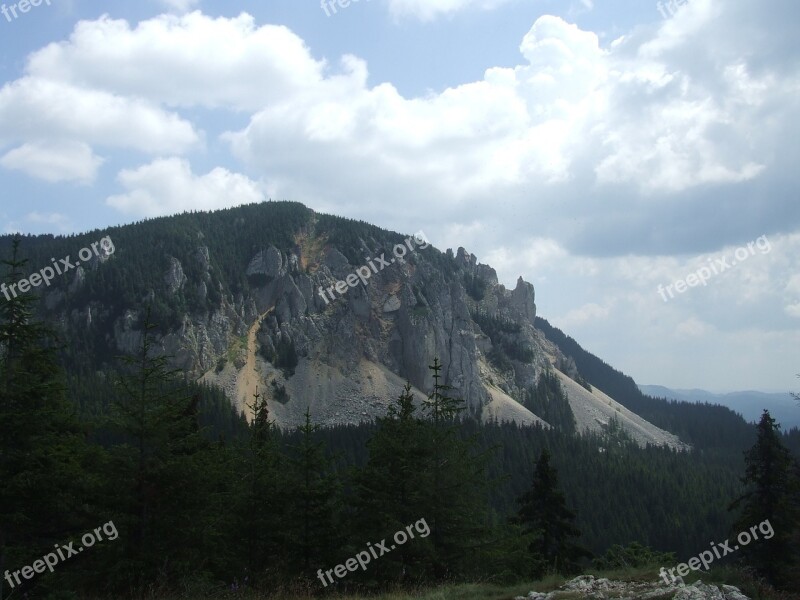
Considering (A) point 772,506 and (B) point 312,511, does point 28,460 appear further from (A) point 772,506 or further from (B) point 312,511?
(A) point 772,506

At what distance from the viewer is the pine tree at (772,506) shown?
1130 inches

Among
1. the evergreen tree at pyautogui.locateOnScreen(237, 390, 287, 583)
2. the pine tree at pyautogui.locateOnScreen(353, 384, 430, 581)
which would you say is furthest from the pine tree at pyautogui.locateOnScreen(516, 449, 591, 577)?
the evergreen tree at pyautogui.locateOnScreen(237, 390, 287, 583)

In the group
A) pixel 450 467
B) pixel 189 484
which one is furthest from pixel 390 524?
pixel 189 484

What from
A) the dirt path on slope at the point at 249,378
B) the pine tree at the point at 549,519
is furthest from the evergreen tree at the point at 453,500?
the dirt path on slope at the point at 249,378

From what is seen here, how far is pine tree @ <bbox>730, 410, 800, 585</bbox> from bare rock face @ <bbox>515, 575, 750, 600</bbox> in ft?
64.8

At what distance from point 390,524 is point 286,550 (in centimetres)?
365

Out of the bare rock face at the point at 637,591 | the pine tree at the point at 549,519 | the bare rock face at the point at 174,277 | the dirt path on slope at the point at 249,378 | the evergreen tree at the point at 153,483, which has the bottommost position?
the pine tree at the point at 549,519

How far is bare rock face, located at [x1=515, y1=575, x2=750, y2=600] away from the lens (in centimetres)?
1192

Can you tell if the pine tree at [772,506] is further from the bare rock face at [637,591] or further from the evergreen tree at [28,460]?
the evergreen tree at [28,460]

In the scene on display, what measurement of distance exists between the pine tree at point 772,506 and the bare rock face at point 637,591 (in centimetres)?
1975

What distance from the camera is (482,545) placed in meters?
20.3

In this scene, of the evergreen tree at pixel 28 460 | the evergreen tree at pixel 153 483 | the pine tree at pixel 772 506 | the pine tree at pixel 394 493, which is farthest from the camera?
the pine tree at pixel 772 506

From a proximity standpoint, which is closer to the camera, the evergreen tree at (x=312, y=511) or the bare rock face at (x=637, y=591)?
the bare rock face at (x=637, y=591)

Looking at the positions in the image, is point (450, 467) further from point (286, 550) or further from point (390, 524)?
point (286, 550)
